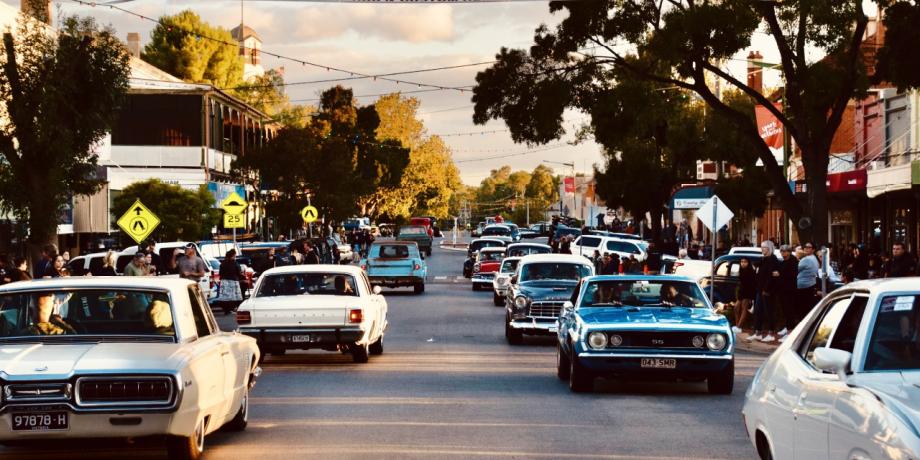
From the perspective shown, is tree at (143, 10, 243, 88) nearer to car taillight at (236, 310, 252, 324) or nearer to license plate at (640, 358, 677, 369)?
car taillight at (236, 310, 252, 324)

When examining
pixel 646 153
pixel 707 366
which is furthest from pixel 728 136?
pixel 707 366

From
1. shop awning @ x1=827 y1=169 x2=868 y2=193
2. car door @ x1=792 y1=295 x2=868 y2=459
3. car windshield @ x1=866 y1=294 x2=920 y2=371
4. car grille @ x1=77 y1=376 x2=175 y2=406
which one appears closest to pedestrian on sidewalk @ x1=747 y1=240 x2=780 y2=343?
shop awning @ x1=827 y1=169 x2=868 y2=193

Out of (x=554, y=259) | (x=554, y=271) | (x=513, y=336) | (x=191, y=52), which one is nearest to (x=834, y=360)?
(x=513, y=336)

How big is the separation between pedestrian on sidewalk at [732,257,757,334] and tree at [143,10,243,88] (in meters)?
76.6

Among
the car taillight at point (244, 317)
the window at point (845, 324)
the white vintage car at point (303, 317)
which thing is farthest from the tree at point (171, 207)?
the window at point (845, 324)

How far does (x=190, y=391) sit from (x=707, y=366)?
8.03m

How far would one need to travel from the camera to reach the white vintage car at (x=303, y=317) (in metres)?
21.4

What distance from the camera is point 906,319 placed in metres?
8.01

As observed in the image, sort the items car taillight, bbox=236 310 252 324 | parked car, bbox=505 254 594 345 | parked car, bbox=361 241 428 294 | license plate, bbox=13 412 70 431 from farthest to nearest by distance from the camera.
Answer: parked car, bbox=361 241 428 294 < parked car, bbox=505 254 594 345 < car taillight, bbox=236 310 252 324 < license plate, bbox=13 412 70 431

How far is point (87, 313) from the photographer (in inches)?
471

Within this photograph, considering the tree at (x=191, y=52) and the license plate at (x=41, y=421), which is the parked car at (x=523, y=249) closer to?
the license plate at (x=41, y=421)

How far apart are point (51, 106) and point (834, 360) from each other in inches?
1043

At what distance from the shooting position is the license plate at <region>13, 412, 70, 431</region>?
1052 cm

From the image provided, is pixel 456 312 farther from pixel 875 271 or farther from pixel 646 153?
pixel 646 153
